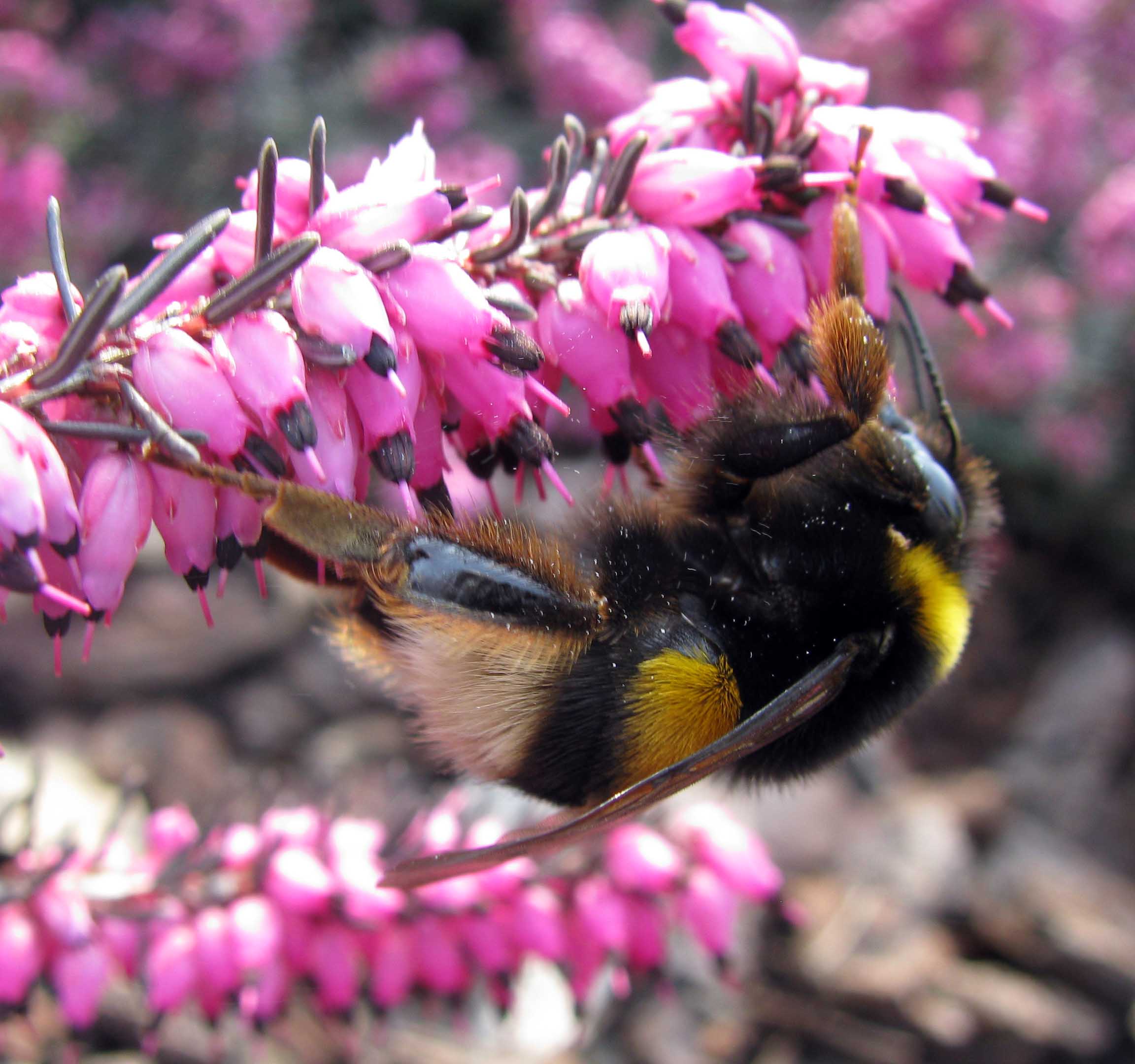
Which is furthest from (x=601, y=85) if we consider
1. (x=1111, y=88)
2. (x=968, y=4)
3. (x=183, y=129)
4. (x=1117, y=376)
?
(x=1117, y=376)

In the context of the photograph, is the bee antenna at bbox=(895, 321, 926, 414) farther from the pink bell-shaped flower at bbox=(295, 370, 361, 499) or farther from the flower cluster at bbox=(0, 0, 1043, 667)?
the pink bell-shaped flower at bbox=(295, 370, 361, 499)

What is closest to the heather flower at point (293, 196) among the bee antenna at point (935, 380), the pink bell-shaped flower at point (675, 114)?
the pink bell-shaped flower at point (675, 114)

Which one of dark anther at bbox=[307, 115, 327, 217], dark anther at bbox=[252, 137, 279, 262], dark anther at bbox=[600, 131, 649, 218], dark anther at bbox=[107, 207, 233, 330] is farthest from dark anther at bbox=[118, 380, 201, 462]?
dark anther at bbox=[600, 131, 649, 218]

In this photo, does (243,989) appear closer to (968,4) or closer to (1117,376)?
(968,4)

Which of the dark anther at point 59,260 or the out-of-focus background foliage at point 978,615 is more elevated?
the dark anther at point 59,260

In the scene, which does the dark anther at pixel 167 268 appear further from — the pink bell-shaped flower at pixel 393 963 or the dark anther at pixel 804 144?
the pink bell-shaped flower at pixel 393 963

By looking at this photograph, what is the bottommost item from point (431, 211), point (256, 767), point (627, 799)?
point (256, 767)
